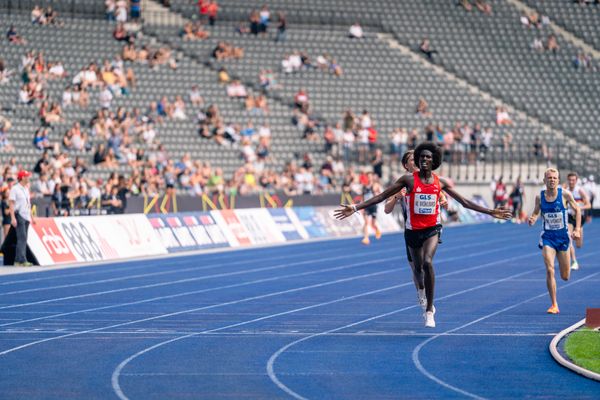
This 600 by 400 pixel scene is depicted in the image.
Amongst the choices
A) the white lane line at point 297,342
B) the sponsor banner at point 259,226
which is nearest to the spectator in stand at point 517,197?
the sponsor banner at point 259,226

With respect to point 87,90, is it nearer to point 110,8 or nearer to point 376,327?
point 110,8

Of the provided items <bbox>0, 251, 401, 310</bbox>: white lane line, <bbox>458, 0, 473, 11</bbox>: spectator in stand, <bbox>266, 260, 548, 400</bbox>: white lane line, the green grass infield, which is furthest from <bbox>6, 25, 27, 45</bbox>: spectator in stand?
the green grass infield

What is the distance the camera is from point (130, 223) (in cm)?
3048

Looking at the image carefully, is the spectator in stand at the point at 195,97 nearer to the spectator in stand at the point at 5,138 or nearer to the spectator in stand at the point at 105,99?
the spectator in stand at the point at 105,99

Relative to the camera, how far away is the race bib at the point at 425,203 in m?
15.3

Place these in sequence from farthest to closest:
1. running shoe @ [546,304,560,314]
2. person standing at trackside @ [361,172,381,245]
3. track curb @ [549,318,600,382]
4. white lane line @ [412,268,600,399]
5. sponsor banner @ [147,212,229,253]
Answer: person standing at trackside @ [361,172,381,245]
sponsor banner @ [147,212,229,253]
running shoe @ [546,304,560,314]
track curb @ [549,318,600,382]
white lane line @ [412,268,600,399]

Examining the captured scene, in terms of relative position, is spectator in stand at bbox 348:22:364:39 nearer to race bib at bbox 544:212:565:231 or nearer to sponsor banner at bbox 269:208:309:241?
sponsor banner at bbox 269:208:309:241

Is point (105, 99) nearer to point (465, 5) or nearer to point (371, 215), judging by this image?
point (371, 215)

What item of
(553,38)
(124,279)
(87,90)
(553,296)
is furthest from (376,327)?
(553,38)

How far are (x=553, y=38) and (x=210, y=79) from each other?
675 inches

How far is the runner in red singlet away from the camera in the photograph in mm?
15133

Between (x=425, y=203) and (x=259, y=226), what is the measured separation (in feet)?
70.5

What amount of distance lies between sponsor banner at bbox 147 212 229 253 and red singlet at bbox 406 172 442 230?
16610mm

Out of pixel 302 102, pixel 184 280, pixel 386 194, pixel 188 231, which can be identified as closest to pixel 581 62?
pixel 302 102
